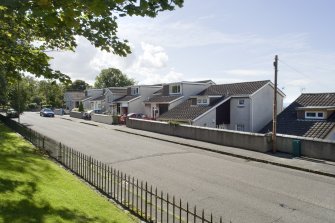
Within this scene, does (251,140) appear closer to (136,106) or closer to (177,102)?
(177,102)

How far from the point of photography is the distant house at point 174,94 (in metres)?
47.4

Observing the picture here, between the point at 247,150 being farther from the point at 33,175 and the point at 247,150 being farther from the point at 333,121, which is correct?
the point at 33,175

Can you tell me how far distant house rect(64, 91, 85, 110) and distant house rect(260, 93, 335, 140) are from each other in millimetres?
70244

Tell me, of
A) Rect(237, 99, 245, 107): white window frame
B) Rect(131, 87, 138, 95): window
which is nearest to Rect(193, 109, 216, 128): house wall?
Rect(237, 99, 245, 107): white window frame

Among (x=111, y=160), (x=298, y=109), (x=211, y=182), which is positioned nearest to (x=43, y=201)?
(x=211, y=182)

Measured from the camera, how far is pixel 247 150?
24.5 meters

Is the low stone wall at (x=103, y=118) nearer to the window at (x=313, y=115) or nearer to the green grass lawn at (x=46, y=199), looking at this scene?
the window at (x=313, y=115)

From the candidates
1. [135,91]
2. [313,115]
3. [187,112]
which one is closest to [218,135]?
[313,115]

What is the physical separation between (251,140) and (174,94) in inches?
1008

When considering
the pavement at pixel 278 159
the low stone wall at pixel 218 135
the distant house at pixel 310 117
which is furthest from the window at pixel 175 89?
the pavement at pixel 278 159

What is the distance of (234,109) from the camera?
130ft

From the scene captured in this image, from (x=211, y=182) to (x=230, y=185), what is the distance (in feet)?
3.02

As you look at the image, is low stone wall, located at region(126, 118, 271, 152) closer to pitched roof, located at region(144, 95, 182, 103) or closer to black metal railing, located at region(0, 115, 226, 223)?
pitched roof, located at region(144, 95, 182, 103)

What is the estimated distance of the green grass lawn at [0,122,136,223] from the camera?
25.8 ft
